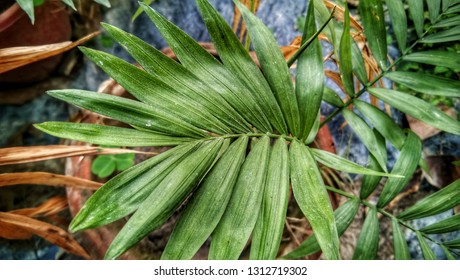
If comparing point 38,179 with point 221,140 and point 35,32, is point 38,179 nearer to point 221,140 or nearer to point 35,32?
point 221,140

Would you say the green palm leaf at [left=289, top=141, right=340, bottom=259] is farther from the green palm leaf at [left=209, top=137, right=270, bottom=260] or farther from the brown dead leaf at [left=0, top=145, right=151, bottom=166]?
the brown dead leaf at [left=0, top=145, right=151, bottom=166]

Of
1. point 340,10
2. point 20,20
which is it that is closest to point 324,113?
point 340,10

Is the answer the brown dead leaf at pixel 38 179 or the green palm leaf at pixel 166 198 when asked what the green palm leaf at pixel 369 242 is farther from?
the brown dead leaf at pixel 38 179

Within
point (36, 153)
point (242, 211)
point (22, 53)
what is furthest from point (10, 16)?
point (242, 211)

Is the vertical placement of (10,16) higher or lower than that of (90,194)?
higher

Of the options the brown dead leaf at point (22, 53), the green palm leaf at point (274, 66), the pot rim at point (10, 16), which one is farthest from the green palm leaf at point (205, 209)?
the pot rim at point (10, 16)
